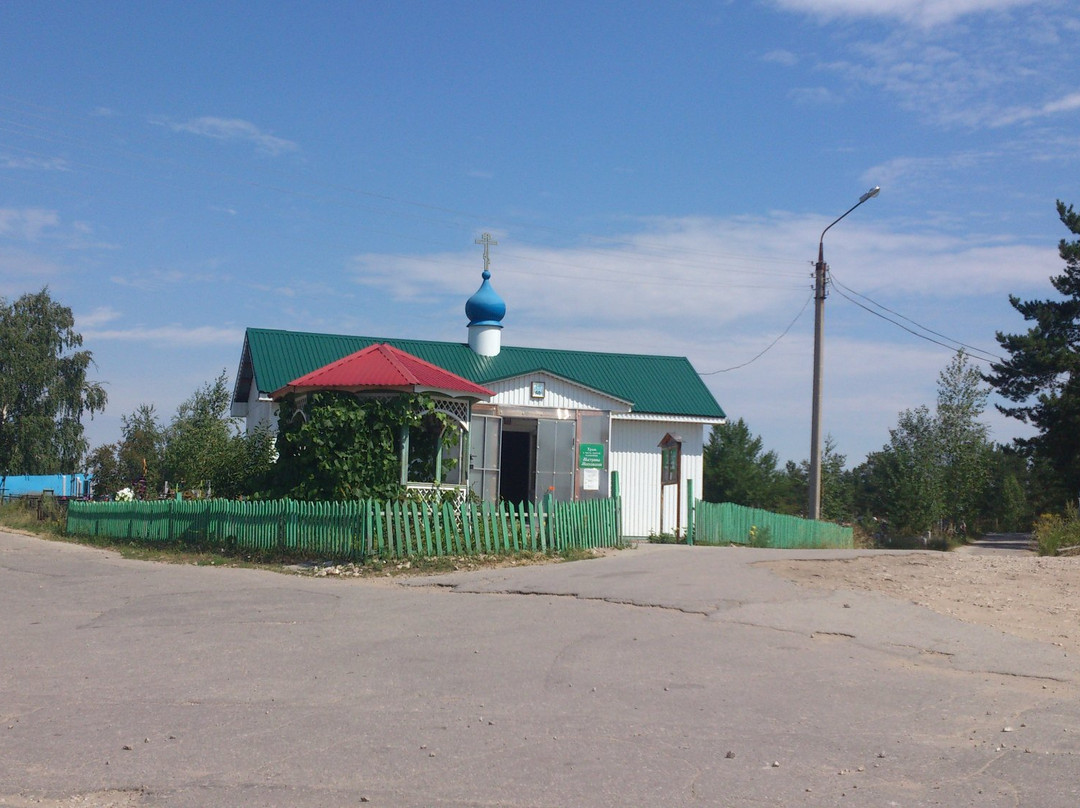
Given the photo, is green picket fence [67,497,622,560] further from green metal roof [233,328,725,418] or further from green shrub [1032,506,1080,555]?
green shrub [1032,506,1080,555]

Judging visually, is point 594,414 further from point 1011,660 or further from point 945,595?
point 1011,660

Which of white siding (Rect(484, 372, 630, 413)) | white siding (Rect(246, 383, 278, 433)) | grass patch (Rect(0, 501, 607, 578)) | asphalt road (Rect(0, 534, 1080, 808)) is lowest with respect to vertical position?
asphalt road (Rect(0, 534, 1080, 808))

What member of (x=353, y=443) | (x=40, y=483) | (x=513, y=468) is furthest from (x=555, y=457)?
(x=40, y=483)

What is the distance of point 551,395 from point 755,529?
18.5 ft

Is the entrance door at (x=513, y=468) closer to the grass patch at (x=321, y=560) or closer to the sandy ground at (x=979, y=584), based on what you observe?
the grass patch at (x=321, y=560)

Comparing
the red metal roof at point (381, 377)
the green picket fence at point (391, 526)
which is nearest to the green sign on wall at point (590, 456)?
the green picket fence at point (391, 526)

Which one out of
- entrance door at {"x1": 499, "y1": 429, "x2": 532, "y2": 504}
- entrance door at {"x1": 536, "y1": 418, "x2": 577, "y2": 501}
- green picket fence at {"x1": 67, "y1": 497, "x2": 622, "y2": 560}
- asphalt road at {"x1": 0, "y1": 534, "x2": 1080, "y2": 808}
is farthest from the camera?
entrance door at {"x1": 499, "y1": 429, "x2": 532, "y2": 504}

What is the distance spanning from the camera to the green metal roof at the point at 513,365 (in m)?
25.0

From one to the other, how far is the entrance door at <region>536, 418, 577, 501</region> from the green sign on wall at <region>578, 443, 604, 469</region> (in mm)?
198

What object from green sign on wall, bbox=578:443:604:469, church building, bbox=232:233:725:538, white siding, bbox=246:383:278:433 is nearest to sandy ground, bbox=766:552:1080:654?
church building, bbox=232:233:725:538

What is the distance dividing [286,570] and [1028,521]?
61.0 meters

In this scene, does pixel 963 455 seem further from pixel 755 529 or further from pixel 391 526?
pixel 391 526

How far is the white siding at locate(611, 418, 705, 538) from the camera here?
25391 millimetres

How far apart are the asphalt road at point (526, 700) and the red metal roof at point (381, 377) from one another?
4.88 m
